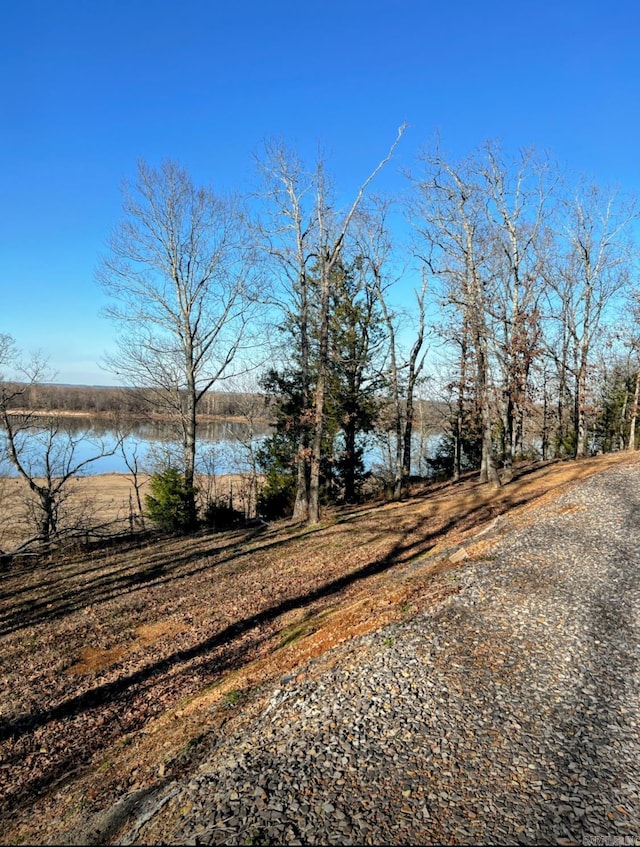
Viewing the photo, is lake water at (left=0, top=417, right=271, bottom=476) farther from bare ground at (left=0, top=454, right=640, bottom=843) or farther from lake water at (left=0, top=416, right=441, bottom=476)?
bare ground at (left=0, top=454, right=640, bottom=843)

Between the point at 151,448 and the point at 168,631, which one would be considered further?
the point at 151,448

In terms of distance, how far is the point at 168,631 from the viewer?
26.4 feet

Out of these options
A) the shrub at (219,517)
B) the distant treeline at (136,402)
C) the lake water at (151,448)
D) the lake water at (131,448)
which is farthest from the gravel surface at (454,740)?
the distant treeline at (136,402)

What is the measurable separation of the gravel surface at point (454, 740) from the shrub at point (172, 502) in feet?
39.9

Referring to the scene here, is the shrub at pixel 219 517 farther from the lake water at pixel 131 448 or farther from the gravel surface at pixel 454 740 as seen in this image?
the gravel surface at pixel 454 740

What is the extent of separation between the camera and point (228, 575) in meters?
10.8

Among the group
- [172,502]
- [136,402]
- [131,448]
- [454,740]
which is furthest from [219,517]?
[131,448]

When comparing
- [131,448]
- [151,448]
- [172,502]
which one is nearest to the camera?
[172,502]

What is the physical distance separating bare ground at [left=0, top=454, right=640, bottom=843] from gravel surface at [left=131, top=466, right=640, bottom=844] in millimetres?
629

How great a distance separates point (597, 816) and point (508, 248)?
16874mm

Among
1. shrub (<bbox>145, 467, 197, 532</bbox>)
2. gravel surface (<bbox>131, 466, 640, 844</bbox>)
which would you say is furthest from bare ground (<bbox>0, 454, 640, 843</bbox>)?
shrub (<bbox>145, 467, 197, 532</bbox>)

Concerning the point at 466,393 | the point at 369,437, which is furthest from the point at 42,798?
the point at 369,437

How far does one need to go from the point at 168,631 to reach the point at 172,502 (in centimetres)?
904

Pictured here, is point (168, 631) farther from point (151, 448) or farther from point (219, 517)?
point (151, 448)
